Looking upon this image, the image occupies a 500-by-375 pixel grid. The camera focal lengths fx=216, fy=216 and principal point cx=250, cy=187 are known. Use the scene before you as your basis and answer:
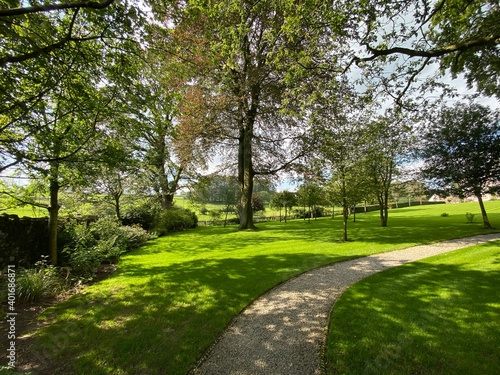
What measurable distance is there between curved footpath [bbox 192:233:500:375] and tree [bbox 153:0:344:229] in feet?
19.5

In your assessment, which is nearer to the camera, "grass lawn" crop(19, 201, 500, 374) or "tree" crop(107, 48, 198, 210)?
"grass lawn" crop(19, 201, 500, 374)

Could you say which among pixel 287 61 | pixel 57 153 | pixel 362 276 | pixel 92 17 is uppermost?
pixel 287 61

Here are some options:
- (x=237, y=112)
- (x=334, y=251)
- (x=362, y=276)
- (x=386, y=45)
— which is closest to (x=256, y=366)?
(x=362, y=276)

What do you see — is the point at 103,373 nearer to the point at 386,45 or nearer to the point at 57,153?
the point at 57,153

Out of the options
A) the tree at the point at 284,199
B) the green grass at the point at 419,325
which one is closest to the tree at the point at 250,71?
the green grass at the point at 419,325

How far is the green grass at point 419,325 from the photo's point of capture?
2.92m

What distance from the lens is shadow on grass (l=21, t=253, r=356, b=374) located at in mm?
3098

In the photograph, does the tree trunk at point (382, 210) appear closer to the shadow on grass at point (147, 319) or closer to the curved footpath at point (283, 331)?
the curved footpath at point (283, 331)

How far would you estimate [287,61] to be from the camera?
793 centimetres

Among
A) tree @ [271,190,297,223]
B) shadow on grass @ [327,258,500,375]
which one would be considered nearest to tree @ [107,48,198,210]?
shadow on grass @ [327,258,500,375]

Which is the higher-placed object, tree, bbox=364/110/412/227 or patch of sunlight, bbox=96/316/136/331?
tree, bbox=364/110/412/227

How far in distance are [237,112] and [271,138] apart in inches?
159

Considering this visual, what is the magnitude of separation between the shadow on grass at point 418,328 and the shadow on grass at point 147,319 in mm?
2079

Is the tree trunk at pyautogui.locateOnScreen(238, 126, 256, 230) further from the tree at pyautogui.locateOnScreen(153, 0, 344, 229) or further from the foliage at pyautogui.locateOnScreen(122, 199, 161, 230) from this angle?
the foliage at pyautogui.locateOnScreen(122, 199, 161, 230)
